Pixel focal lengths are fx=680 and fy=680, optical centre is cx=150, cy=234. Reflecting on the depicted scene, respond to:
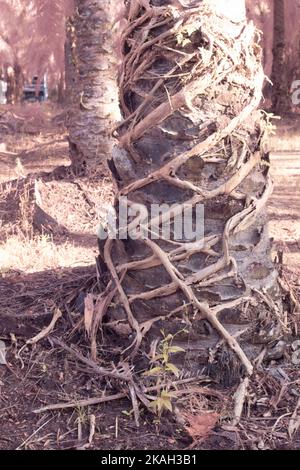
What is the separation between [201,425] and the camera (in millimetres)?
2270

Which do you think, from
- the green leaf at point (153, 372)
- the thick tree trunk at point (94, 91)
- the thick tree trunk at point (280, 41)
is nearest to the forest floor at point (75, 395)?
the green leaf at point (153, 372)

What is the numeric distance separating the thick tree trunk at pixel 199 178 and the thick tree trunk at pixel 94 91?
4.42m

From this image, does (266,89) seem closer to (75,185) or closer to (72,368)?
(75,185)

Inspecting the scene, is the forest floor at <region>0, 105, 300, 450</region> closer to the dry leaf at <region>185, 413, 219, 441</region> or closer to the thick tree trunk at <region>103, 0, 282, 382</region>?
the dry leaf at <region>185, 413, 219, 441</region>

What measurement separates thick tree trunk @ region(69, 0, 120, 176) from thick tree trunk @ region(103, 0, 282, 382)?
4.42 meters

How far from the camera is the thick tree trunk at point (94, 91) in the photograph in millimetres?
7074

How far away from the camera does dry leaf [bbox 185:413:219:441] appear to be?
223 centimetres

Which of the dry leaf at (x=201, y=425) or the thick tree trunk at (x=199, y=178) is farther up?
the thick tree trunk at (x=199, y=178)

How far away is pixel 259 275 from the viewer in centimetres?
265

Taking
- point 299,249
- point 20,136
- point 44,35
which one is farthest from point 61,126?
point 299,249

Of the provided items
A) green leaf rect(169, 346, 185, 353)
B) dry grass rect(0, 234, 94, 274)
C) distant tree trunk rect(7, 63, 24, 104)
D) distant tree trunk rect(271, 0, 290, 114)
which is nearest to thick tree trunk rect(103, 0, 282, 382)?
green leaf rect(169, 346, 185, 353)

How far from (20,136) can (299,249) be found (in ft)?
36.9

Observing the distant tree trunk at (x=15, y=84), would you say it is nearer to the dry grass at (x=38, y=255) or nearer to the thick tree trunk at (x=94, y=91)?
the thick tree trunk at (x=94, y=91)

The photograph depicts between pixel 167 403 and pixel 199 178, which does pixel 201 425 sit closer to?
pixel 167 403
